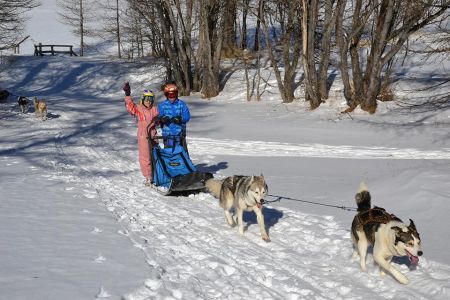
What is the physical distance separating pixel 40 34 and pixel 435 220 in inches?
2450

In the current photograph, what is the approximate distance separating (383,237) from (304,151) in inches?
319

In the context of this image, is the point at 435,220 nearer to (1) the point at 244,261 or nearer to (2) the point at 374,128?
(1) the point at 244,261

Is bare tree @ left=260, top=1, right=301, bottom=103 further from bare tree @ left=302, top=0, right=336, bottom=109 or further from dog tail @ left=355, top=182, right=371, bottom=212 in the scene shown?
dog tail @ left=355, top=182, right=371, bottom=212

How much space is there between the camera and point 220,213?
24.1ft

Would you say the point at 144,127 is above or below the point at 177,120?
below

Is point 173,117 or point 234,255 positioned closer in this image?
point 234,255

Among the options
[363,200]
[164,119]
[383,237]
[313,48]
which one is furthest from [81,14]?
A: [383,237]

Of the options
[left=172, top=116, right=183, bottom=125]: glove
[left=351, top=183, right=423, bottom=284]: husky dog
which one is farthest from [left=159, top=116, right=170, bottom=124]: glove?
[left=351, top=183, right=423, bottom=284]: husky dog

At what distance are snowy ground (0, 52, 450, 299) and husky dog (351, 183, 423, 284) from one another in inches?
8.9

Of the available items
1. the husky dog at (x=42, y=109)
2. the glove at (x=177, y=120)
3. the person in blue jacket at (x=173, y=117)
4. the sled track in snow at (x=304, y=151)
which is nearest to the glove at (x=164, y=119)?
the person in blue jacket at (x=173, y=117)

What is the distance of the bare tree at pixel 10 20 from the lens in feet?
72.4

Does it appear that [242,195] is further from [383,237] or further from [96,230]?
[383,237]

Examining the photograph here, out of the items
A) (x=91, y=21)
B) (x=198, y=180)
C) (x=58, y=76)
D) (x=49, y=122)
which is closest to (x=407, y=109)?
(x=198, y=180)

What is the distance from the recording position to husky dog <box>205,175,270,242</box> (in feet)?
19.4
